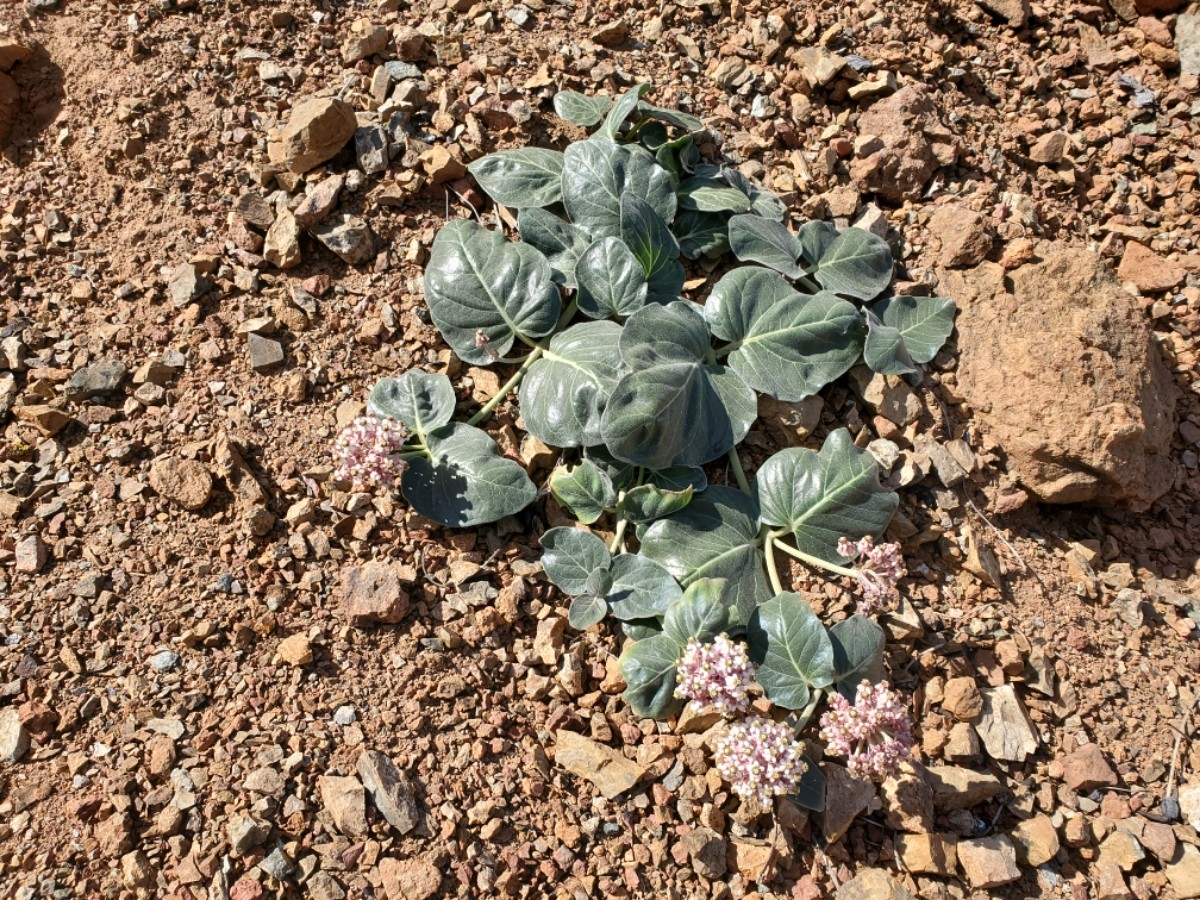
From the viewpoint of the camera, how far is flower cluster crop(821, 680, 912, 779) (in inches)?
94.5

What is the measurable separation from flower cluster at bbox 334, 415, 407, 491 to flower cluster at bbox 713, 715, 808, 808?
1239 mm

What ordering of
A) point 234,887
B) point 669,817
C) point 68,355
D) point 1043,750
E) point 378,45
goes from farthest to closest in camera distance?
point 378,45 → point 68,355 → point 1043,750 → point 669,817 → point 234,887

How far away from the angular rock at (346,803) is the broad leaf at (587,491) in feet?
3.32

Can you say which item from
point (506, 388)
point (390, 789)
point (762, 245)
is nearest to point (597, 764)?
point (390, 789)

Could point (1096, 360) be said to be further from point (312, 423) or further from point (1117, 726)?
point (312, 423)

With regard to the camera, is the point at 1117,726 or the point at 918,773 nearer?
the point at 918,773

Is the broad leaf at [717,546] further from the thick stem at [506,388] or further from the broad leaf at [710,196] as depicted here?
the broad leaf at [710,196]

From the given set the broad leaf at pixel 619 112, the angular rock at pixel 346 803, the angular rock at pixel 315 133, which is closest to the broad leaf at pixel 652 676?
the angular rock at pixel 346 803

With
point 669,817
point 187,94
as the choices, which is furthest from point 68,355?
point 669,817

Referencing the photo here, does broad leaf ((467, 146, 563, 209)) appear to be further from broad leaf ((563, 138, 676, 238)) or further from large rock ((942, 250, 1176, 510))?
large rock ((942, 250, 1176, 510))

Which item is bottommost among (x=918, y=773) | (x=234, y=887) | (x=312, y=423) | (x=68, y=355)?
(x=918, y=773)

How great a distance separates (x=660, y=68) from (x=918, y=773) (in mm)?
2869

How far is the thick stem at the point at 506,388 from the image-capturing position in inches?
117

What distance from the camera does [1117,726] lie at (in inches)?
111
